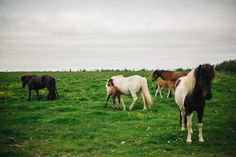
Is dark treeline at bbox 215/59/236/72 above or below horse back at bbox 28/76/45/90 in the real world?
above

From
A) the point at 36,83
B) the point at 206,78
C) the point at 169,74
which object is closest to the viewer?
the point at 206,78

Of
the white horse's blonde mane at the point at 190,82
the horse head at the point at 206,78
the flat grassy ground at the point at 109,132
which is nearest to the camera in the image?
the horse head at the point at 206,78

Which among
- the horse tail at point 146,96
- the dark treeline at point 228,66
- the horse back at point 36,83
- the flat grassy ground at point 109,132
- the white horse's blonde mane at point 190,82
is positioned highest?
the dark treeline at point 228,66

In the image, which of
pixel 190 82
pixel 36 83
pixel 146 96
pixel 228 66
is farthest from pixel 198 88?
pixel 228 66

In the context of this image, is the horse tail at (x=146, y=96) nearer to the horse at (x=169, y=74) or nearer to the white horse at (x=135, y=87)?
the white horse at (x=135, y=87)

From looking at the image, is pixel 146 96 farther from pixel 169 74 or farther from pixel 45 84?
pixel 45 84

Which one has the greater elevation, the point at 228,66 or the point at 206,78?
the point at 228,66

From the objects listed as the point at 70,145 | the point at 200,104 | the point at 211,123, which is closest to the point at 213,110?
the point at 211,123

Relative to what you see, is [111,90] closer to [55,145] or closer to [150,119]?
[150,119]

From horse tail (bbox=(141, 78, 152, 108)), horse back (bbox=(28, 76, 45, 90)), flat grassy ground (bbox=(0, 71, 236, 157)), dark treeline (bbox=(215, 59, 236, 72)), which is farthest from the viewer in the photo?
dark treeline (bbox=(215, 59, 236, 72))

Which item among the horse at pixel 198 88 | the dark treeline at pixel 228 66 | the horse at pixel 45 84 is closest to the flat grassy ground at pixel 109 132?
the horse at pixel 198 88

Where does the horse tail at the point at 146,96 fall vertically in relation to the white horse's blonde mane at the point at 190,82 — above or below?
below

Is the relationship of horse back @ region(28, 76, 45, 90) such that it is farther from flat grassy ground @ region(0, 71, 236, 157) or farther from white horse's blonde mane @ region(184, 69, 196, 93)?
white horse's blonde mane @ region(184, 69, 196, 93)

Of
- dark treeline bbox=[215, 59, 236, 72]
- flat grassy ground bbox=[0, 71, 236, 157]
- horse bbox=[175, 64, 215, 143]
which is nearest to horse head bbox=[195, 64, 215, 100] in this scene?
horse bbox=[175, 64, 215, 143]
